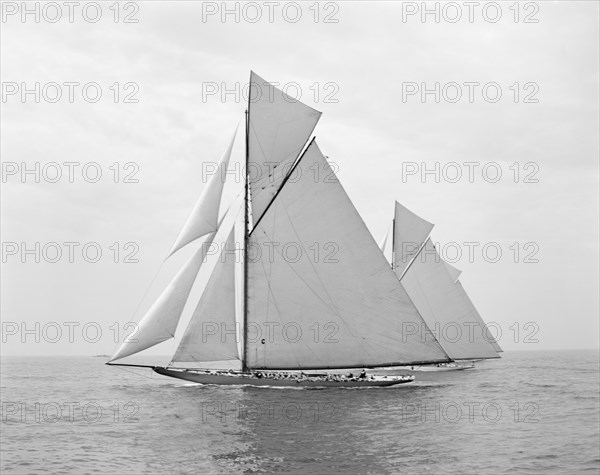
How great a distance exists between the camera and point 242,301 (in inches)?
1743

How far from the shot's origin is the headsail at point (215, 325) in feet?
139

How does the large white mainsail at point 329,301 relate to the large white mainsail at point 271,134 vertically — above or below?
below

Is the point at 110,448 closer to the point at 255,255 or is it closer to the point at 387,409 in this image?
the point at 387,409

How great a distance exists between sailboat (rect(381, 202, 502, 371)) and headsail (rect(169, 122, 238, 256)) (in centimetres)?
3040

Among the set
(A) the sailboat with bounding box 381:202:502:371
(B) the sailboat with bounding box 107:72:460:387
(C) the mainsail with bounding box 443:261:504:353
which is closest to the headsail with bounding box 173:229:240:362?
(B) the sailboat with bounding box 107:72:460:387

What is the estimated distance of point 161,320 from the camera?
136ft

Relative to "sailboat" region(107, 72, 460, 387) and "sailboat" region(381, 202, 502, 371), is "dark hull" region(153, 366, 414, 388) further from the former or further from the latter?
"sailboat" region(381, 202, 502, 371)

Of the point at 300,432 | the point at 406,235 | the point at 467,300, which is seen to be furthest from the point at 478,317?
the point at 300,432

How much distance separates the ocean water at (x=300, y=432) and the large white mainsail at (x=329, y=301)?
2481 mm

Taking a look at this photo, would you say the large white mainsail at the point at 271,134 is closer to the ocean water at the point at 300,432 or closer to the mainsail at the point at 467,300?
the ocean water at the point at 300,432

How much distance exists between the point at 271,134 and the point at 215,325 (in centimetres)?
1318

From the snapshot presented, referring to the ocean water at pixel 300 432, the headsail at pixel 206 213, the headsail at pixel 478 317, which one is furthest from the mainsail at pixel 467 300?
the headsail at pixel 206 213

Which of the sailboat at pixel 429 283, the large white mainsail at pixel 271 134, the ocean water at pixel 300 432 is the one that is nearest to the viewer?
the ocean water at pixel 300 432

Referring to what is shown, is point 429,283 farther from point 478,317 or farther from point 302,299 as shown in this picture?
point 302,299
